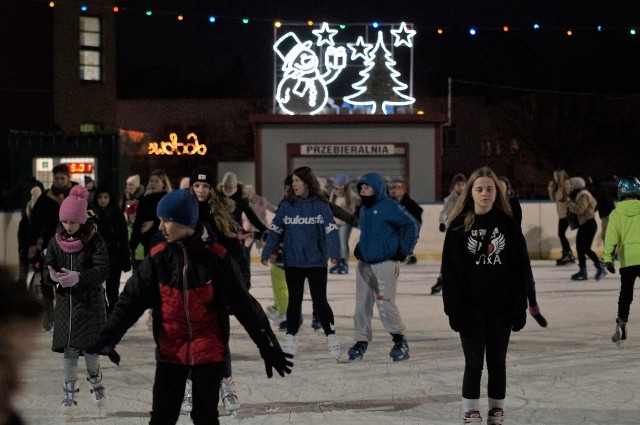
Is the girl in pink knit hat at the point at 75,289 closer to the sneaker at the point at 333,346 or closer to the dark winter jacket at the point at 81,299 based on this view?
the dark winter jacket at the point at 81,299

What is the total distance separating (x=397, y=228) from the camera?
9.08 metres

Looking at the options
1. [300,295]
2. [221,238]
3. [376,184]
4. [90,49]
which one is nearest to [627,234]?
[376,184]

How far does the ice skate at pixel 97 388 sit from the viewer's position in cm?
731

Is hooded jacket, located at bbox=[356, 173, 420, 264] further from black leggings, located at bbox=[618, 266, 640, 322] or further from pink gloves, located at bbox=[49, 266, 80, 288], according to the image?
pink gloves, located at bbox=[49, 266, 80, 288]

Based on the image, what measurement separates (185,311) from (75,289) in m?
2.42

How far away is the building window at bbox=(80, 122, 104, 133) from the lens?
30875 millimetres

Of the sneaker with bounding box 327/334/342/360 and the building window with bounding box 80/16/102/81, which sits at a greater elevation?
the building window with bounding box 80/16/102/81

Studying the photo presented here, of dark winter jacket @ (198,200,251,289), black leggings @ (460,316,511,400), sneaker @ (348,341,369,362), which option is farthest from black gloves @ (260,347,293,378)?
sneaker @ (348,341,369,362)

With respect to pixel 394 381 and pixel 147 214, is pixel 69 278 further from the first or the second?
pixel 147 214

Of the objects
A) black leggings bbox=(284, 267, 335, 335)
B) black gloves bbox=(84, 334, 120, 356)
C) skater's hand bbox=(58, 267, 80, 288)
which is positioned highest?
skater's hand bbox=(58, 267, 80, 288)

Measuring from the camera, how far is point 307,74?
29.3 metres

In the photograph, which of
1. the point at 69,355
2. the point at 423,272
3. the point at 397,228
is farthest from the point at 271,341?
the point at 423,272

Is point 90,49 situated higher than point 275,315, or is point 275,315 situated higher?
point 90,49

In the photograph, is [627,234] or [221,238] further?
[627,234]
